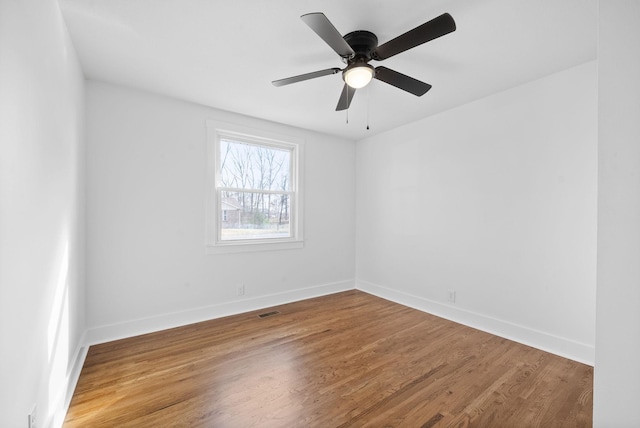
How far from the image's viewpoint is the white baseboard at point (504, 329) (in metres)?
2.45

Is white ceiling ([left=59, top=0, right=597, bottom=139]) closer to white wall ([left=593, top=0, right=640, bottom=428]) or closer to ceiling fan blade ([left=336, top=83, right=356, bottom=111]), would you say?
ceiling fan blade ([left=336, top=83, right=356, bottom=111])

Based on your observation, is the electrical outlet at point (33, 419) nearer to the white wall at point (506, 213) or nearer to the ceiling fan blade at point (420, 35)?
the ceiling fan blade at point (420, 35)

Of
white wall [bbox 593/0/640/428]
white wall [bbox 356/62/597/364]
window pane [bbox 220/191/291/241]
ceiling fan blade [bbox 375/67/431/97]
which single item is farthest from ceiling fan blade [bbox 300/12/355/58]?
window pane [bbox 220/191/291/241]

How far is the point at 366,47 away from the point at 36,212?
2236 millimetres

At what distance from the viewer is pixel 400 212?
4121 mm

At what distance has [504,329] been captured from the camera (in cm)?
292

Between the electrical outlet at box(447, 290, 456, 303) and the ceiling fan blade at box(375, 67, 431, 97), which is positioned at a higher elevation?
the ceiling fan blade at box(375, 67, 431, 97)

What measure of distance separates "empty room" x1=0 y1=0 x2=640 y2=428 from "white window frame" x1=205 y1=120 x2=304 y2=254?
0.10 ft

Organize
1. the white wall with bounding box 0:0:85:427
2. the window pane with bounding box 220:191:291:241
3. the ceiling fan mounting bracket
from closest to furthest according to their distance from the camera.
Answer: the white wall with bounding box 0:0:85:427 → the ceiling fan mounting bracket → the window pane with bounding box 220:191:291:241

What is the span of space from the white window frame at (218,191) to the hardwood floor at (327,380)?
1012mm

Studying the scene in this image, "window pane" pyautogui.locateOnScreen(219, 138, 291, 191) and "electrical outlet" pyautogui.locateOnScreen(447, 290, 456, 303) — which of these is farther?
"window pane" pyautogui.locateOnScreen(219, 138, 291, 191)

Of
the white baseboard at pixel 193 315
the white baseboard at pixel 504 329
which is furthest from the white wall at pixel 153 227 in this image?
the white baseboard at pixel 504 329

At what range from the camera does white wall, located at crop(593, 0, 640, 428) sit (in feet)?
2.88

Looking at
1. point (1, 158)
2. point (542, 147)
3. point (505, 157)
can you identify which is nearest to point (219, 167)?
point (1, 158)
